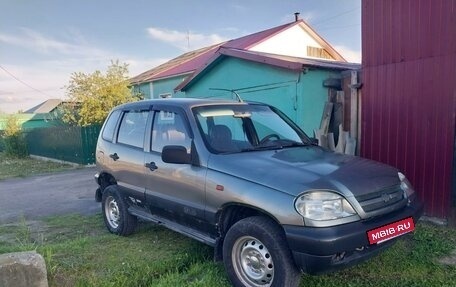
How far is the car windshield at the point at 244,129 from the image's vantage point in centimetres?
393

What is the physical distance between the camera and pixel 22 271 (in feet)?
11.0

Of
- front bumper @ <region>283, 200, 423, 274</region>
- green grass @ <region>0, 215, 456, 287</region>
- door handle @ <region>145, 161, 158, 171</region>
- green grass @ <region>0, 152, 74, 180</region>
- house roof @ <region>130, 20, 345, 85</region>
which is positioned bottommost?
green grass @ <region>0, 152, 74, 180</region>

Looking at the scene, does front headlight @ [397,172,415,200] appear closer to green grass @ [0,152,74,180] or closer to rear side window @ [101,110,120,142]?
rear side window @ [101,110,120,142]

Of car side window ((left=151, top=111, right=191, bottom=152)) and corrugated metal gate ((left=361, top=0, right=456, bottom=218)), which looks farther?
corrugated metal gate ((left=361, top=0, right=456, bottom=218))

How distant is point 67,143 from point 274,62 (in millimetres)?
11447

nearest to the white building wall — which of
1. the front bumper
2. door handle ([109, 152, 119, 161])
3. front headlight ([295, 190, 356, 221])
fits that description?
door handle ([109, 152, 119, 161])

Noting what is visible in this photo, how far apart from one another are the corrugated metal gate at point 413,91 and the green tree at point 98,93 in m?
13.6

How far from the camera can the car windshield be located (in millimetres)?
3932

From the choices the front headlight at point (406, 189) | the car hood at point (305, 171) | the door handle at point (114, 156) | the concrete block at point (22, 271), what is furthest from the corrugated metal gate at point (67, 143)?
the front headlight at point (406, 189)

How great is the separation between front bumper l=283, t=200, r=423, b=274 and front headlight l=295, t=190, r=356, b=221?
0.09 metres

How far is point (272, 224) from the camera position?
3.14 metres

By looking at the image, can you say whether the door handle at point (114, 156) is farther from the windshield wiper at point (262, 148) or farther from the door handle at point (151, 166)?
the windshield wiper at point (262, 148)

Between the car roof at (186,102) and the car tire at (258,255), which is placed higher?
the car roof at (186,102)

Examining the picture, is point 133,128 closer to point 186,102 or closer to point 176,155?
point 186,102
